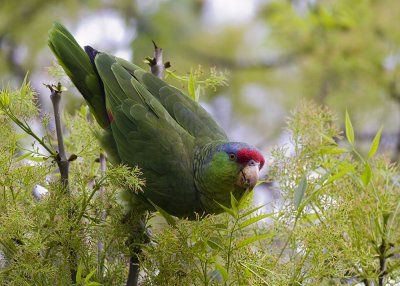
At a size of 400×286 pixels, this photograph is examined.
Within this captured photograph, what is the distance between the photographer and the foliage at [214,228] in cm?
95

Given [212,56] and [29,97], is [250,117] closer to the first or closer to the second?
[212,56]

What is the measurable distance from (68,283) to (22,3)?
3.14 metres

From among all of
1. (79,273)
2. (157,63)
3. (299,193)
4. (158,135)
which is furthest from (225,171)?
(79,273)

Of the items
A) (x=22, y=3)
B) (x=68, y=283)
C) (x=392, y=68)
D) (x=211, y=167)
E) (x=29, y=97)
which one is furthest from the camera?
(x=22, y=3)

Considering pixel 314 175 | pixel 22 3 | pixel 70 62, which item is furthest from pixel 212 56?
pixel 314 175

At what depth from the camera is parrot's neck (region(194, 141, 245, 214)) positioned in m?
1.41

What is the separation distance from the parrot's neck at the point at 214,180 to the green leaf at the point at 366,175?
0.32m

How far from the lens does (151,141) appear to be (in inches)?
58.2

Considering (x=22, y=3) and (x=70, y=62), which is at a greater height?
(x=22, y=3)

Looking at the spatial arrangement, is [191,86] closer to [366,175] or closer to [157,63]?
[157,63]

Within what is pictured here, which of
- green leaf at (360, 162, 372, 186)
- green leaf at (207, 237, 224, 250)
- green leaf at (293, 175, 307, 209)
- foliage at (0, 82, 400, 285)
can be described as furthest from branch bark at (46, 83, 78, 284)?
green leaf at (360, 162, 372, 186)

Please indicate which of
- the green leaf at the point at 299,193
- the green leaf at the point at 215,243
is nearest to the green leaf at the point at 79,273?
the green leaf at the point at 215,243

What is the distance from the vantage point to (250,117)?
14.8 feet

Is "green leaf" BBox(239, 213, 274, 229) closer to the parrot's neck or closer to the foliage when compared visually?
the foliage
